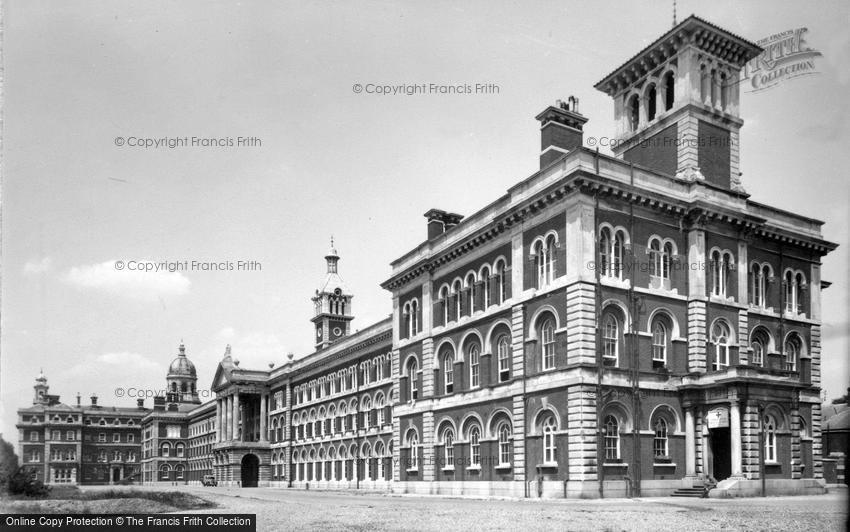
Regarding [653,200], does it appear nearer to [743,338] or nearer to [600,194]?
[600,194]

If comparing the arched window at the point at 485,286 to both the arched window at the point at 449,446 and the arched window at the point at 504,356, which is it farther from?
the arched window at the point at 449,446

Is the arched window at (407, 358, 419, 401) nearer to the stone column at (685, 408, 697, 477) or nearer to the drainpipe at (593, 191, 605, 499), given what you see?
the drainpipe at (593, 191, 605, 499)

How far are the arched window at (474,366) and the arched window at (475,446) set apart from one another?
2162mm

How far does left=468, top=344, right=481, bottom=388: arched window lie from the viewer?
136 ft

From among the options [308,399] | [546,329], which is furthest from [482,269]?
[308,399]

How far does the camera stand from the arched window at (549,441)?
34.4 m

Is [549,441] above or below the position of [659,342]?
below

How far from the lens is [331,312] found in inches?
3533

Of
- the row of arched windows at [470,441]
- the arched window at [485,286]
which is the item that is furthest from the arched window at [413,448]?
the arched window at [485,286]

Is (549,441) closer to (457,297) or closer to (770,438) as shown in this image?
(770,438)

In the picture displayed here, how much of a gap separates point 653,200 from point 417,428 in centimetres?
1893

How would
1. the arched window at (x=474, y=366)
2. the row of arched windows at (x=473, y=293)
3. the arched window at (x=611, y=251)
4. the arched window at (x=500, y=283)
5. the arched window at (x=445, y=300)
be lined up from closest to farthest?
1. the arched window at (x=611, y=251)
2. the arched window at (x=500, y=283)
3. the row of arched windows at (x=473, y=293)
4. the arched window at (x=474, y=366)
5. the arched window at (x=445, y=300)

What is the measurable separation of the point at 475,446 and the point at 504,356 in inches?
198

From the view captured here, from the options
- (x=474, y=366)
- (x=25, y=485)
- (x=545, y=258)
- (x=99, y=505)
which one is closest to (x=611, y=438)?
(x=545, y=258)
